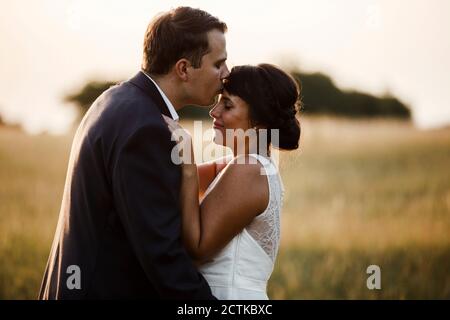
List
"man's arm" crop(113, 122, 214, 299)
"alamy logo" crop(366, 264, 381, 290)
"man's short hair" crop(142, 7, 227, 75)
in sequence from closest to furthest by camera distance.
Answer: "man's arm" crop(113, 122, 214, 299), "man's short hair" crop(142, 7, 227, 75), "alamy logo" crop(366, 264, 381, 290)

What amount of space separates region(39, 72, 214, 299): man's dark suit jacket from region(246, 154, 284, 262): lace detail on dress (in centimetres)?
48

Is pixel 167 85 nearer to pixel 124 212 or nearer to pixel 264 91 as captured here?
pixel 264 91

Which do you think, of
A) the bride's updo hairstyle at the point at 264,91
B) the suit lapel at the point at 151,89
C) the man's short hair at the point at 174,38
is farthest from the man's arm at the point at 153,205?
the bride's updo hairstyle at the point at 264,91

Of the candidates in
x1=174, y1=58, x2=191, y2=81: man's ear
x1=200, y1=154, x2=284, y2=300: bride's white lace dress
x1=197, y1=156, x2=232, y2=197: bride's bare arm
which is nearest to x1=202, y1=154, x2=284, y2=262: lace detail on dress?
x1=200, y1=154, x2=284, y2=300: bride's white lace dress

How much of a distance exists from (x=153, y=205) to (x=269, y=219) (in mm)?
759

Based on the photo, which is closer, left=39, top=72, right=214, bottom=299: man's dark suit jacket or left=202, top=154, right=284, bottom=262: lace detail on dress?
left=39, top=72, right=214, bottom=299: man's dark suit jacket

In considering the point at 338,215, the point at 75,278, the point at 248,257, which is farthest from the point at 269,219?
the point at 338,215

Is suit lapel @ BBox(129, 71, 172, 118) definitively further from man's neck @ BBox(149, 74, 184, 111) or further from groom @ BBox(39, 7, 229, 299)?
man's neck @ BBox(149, 74, 184, 111)

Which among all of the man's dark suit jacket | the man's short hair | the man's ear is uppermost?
the man's short hair

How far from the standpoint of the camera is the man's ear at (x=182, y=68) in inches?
131

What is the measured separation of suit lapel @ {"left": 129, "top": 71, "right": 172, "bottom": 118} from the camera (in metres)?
3.13

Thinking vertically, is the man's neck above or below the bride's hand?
above
